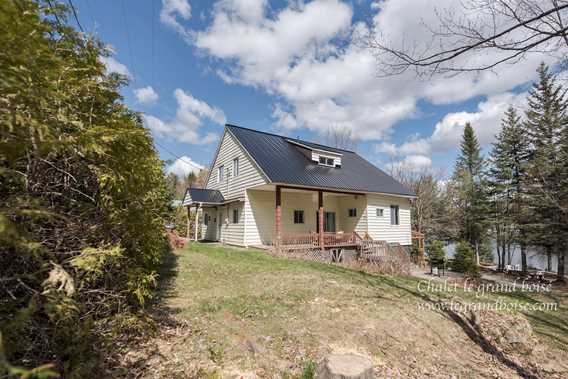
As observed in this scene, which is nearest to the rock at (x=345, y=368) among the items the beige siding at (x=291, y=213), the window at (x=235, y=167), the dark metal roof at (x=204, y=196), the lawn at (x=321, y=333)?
the lawn at (x=321, y=333)

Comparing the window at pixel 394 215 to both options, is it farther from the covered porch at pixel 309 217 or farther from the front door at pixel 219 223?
the front door at pixel 219 223

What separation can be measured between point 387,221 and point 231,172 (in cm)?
1081

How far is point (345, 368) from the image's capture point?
8.61ft

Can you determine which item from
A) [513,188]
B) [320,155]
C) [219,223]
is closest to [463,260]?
[513,188]

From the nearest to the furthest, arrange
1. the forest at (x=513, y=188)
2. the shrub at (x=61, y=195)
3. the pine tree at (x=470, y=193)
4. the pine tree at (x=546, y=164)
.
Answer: the shrub at (x=61, y=195) → the pine tree at (x=546, y=164) → the forest at (x=513, y=188) → the pine tree at (x=470, y=193)

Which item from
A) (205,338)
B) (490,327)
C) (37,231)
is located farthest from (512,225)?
(37,231)

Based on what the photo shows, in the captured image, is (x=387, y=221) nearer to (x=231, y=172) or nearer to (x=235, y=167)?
(x=235, y=167)

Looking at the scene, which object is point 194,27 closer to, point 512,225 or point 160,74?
point 160,74

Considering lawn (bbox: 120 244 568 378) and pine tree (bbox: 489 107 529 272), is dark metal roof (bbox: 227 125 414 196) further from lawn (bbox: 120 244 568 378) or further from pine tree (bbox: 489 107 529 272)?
pine tree (bbox: 489 107 529 272)

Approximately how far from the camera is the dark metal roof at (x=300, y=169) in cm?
1355

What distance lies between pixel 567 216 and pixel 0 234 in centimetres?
2074

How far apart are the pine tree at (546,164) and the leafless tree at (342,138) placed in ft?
51.4

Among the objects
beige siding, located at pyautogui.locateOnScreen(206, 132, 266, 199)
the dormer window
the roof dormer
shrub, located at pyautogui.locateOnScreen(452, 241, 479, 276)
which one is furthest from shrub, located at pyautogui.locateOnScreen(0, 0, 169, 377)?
shrub, located at pyautogui.locateOnScreen(452, 241, 479, 276)

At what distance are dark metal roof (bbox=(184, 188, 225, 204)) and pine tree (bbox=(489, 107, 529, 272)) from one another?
19985 mm
